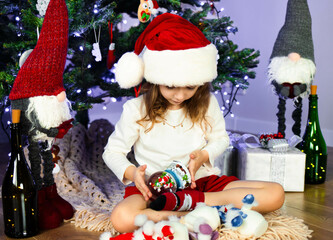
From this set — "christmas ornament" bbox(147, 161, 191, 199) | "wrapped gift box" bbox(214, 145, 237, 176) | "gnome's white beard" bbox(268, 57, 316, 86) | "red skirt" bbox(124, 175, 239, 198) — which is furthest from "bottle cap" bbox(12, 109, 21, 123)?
"gnome's white beard" bbox(268, 57, 316, 86)

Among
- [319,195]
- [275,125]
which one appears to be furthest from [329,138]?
[319,195]

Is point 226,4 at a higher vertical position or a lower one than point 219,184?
higher

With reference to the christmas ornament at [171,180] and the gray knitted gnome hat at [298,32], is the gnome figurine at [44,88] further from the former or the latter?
the gray knitted gnome hat at [298,32]

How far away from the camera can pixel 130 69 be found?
43.9 inches

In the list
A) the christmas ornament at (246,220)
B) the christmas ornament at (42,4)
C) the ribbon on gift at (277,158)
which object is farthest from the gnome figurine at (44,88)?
the ribbon on gift at (277,158)

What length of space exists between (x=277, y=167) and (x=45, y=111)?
88cm

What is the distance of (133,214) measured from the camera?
1021 millimetres

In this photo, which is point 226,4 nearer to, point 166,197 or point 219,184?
point 219,184

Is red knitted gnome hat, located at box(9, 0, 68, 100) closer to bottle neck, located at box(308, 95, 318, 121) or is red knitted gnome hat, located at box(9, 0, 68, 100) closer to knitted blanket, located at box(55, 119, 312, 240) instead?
knitted blanket, located at box(55, 119, 312, 240)

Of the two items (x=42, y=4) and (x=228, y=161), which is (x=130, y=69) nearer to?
(x=42, y=4)

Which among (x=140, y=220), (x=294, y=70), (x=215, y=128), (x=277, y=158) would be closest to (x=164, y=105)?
(x=215, y=128)

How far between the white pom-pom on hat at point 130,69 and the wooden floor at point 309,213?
45 cm

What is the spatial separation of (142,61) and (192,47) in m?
0.16

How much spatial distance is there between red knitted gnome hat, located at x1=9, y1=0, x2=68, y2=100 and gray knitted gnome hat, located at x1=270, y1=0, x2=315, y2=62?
918 mm
